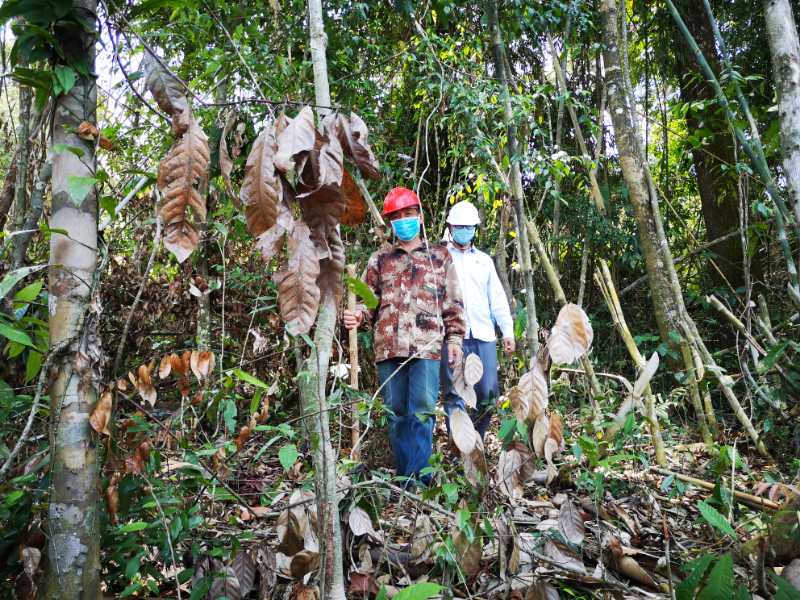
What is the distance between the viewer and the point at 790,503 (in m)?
2.32

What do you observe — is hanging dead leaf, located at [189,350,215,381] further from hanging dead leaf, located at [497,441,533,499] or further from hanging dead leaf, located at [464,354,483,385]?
hanging dead leaf, located at [497,441,533,499]

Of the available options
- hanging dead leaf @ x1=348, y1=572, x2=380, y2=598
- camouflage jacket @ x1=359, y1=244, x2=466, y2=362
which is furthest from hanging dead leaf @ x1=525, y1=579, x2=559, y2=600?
camouflage jacket @ x1=359, y1=244, x2=466, y2=362

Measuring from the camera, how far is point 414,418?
3432mm

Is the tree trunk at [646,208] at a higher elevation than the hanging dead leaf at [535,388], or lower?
higher

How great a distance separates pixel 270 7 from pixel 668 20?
14.8ft

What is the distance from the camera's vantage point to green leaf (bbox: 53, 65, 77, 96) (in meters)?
1.48

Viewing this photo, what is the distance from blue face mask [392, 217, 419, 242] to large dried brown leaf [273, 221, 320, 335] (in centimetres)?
237

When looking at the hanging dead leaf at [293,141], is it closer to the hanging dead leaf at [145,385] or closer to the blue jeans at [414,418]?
the hanging dead leaf at [145,385]

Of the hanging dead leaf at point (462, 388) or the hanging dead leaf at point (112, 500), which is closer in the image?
the hanging dead leaf at point (112, 500)

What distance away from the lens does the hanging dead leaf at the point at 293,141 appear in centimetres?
127

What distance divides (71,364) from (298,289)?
661 millimetres

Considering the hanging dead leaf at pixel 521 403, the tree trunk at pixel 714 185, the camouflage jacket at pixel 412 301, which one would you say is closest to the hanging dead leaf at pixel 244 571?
the hanging dead leaf at pixel 521 403

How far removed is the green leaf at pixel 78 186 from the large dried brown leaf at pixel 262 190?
385mm

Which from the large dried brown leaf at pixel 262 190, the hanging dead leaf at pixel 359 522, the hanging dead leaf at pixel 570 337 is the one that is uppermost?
the large dried brown leaf at pixel 262 190
